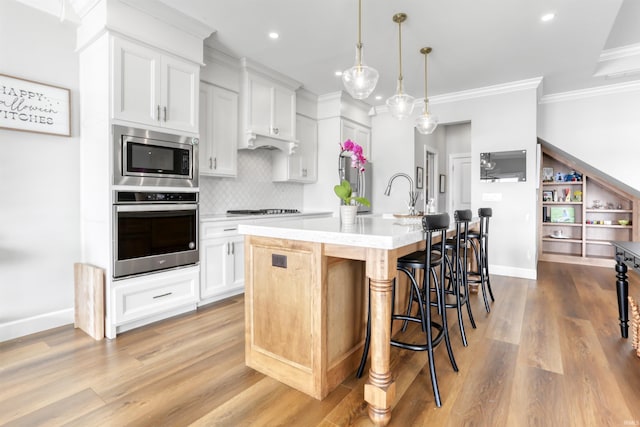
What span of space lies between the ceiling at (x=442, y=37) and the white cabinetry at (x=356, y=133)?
0.74 metres

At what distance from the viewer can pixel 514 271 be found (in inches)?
184

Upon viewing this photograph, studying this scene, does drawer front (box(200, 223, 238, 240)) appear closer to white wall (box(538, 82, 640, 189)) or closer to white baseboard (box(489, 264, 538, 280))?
white baseboard (box(489, 264, 538, 280))

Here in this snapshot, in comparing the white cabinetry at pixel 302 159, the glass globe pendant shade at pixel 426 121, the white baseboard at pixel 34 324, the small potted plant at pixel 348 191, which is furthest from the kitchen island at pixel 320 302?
the white cabinetry at pixel 302 159

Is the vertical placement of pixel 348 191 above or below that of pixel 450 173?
below

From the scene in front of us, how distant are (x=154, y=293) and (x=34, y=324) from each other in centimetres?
92

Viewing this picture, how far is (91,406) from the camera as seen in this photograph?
67.8 inches

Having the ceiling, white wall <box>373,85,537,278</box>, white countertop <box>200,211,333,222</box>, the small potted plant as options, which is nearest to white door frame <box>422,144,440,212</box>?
white wall <box>373,85,537,278</box>

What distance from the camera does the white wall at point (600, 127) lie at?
484 cm

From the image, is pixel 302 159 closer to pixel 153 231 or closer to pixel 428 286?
pixel 153 231

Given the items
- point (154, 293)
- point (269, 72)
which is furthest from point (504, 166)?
point (154, 293)

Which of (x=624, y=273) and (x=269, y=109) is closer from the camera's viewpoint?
(x=624, y=273)

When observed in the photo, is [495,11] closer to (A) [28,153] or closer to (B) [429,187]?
(B) [429,187]

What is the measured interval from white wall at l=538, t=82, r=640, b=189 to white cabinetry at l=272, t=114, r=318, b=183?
150 inches

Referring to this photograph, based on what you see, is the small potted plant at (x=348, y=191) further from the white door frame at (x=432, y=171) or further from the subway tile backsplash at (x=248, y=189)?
the white door frame at (x=432, y=171)
